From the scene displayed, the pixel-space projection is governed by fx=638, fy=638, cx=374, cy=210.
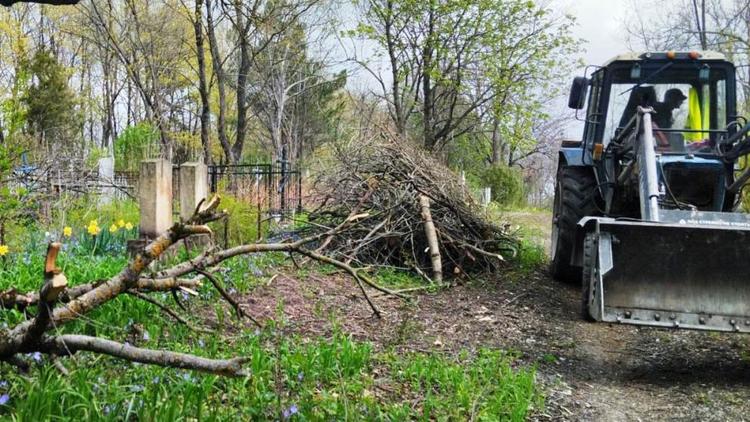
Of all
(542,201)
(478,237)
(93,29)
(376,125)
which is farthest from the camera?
(542,201)

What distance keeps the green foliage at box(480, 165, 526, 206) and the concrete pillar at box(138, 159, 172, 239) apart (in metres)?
19.4

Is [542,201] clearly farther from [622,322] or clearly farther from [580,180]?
[622,322]

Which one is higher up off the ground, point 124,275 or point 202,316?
point 124,275

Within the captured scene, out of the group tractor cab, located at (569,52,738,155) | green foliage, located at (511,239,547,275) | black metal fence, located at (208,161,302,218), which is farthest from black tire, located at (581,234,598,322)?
black metal fence, located at (208,161,302,218)

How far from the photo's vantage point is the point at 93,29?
24625 millimetres

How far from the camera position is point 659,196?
5.47 meters

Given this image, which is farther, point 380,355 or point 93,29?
point 93,29

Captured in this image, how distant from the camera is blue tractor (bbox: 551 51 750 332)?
4.60 metres

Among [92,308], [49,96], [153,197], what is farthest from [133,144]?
[92,308]

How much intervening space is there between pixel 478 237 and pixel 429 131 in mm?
11966

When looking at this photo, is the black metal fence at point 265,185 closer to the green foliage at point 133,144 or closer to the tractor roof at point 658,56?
the tractor roof at point 658,56

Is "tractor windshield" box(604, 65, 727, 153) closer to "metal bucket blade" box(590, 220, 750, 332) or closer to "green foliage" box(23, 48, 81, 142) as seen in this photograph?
"metal bucket blade" box(590, 220, 750, 332)

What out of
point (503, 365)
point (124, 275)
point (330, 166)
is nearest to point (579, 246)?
point (503, 365)

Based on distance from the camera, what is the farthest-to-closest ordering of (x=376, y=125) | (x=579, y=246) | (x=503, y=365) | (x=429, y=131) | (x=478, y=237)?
(x=429, y=131), (x=376, y=125), (x=478, y=237), (x=579, y=246), (x=503, y=365)
